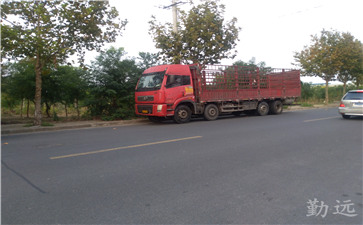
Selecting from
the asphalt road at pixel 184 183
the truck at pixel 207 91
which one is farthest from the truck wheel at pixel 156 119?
the asphalt road at pixel 184 183

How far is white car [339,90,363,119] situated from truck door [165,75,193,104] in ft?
24.1

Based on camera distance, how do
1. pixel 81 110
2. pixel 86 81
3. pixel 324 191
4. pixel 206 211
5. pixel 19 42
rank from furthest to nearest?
pixel 81 110 → pixel 86 81 → pixel 19 42 → pixel 324 191 → pixel 206 211

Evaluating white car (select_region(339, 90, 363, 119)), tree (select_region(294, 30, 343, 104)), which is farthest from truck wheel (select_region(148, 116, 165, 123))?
tree (select_region(294, 30, 343, 104))

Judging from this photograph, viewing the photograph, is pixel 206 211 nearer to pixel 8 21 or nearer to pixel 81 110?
pixel 8 21

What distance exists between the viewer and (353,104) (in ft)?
41.8

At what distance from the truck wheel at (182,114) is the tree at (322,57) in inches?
683

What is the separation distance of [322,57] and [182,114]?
60.6ft

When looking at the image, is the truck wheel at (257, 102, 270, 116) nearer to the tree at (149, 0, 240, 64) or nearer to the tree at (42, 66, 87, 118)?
the tree at (149, 0, 240, 64)

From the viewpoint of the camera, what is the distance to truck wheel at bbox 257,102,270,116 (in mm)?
16969

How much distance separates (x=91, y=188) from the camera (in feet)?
14.1

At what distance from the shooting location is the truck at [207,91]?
13.0m

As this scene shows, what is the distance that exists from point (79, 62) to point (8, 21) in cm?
326

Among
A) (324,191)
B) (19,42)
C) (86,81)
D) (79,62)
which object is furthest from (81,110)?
(324,191)

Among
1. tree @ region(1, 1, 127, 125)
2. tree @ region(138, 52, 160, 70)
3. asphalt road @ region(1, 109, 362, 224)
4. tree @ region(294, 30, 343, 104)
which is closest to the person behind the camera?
asphalt road @ region(1, 109, 362, 224)
